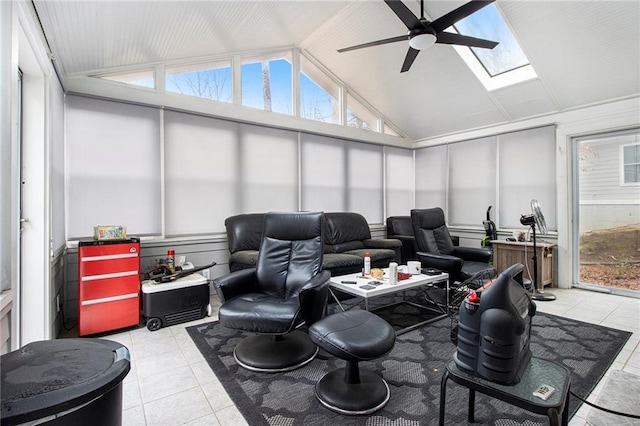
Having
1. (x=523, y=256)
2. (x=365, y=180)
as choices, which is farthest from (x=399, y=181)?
(x=523, y=256)

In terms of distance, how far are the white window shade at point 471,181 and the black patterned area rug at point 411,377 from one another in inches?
104

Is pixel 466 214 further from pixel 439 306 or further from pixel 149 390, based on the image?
pixel 149 390

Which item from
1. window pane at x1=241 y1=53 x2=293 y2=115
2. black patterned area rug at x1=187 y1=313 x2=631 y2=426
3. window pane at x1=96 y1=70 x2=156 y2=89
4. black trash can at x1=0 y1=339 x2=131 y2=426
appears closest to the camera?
black trash can at x1=0 y1=339 x2=131 y2=426

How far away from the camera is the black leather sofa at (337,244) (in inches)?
152

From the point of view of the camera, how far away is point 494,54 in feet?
13.9

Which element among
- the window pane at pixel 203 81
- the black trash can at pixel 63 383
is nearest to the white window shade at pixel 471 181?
the window pane at pixel 203 81

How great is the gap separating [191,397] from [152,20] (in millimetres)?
3166

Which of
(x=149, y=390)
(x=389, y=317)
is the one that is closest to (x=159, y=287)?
(x=149, y=390)

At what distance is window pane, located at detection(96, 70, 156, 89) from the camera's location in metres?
3.53

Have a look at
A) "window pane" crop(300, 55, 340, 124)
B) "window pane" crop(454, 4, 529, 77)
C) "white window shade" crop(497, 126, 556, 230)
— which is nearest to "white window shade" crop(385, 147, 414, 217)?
"window pane" crop(300, 55, 340, 124)

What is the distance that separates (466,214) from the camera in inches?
223

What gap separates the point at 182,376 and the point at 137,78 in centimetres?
336

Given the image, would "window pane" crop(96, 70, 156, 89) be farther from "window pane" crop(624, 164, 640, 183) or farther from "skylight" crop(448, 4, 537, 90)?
"window pane" crop(624, 164, 640, 183)

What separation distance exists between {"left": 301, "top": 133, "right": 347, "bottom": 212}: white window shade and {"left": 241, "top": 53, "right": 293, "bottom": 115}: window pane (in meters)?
0.64
